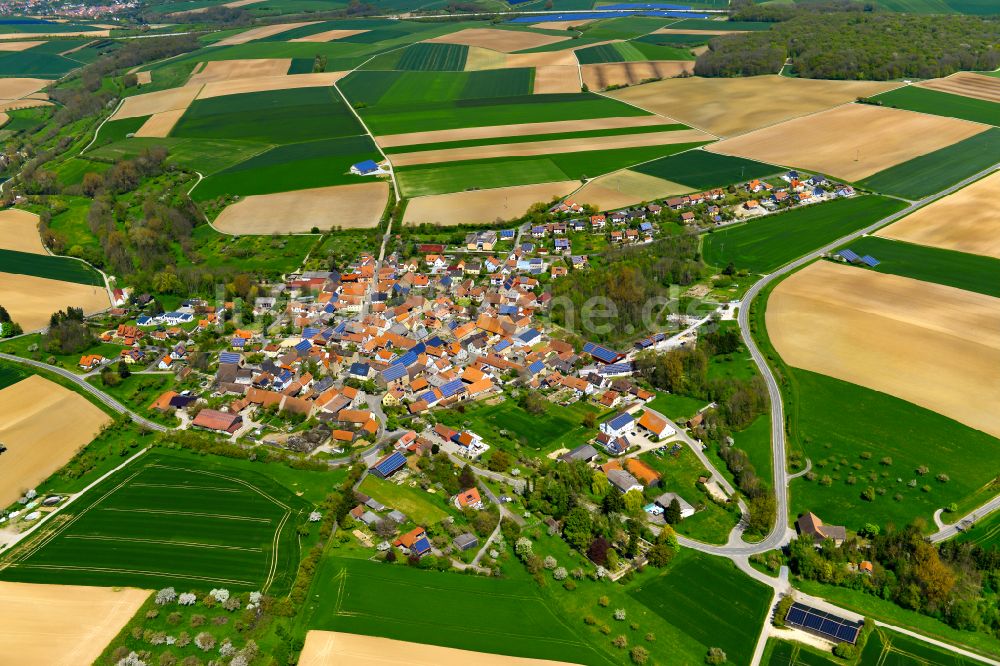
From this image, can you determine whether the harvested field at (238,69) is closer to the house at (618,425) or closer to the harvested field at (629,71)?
the harvested field at (629,71)

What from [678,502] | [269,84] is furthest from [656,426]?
[269,84]

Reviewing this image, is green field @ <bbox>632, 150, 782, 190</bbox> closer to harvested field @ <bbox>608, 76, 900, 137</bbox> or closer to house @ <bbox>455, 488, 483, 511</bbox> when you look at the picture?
→ harvested field @ <bbox>608, 76, 900, 137</bbox>

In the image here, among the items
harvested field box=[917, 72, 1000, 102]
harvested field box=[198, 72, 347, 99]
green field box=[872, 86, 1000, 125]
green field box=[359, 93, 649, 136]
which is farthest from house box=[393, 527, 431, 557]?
harvested field box=[198, 72, 347, 99]

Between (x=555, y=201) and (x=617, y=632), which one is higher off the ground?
(x=555, y=201)

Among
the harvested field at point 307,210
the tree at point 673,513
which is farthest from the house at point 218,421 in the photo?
the harvested field at point 307,210

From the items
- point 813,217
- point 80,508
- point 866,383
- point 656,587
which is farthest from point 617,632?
point 813,217

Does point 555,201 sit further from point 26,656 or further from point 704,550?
point 26,656

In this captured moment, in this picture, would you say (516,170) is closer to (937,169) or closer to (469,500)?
(937,169)
